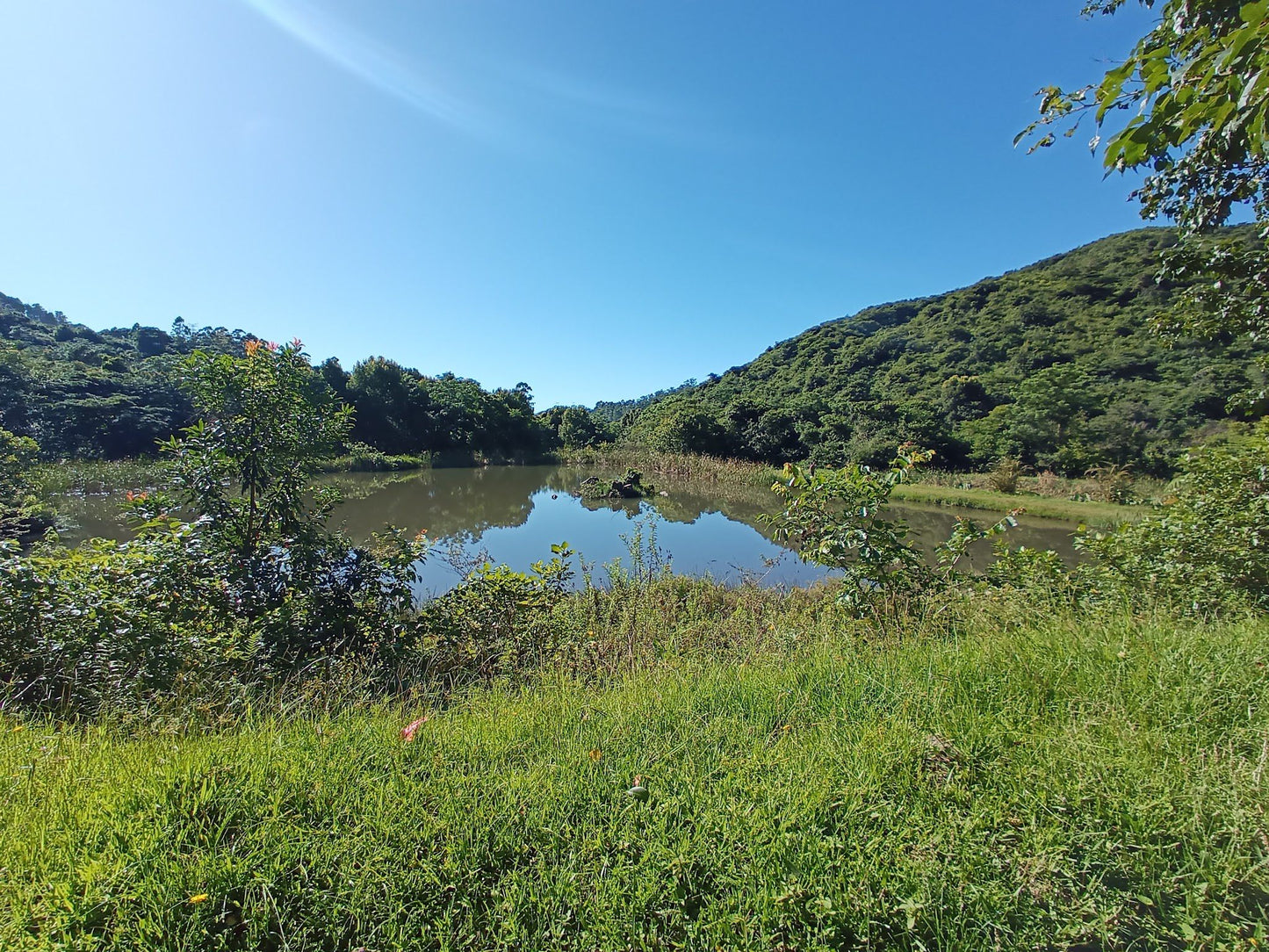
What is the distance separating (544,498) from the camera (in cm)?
1891

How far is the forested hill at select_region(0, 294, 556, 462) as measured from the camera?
18.9 metres

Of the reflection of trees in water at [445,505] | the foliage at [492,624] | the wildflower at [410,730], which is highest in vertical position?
the wildflower at [410,730]

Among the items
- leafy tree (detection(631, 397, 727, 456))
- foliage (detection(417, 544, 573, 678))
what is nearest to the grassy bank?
leafy tree (detection(631, 397, 727, 456))

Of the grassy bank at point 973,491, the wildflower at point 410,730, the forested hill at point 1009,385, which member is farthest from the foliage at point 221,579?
the forested hill at point 1009,385

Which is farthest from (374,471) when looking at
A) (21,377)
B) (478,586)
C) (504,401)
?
(478,586)

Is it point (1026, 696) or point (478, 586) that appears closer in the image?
point (1026, 696)

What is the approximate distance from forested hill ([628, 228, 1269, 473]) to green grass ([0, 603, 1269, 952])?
48.4ft

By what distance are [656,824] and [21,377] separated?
29.5 meters

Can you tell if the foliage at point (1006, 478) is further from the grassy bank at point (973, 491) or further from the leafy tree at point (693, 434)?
the leafy tree at point (693, 434)

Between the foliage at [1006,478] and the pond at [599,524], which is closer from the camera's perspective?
the pond at [599,524]

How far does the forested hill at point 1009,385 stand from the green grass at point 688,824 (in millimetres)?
14750

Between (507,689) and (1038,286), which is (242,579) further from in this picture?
(1038,286)

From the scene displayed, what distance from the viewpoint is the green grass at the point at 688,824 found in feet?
3.45

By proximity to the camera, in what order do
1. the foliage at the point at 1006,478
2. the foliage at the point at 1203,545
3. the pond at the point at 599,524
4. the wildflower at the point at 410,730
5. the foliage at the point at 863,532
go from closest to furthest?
the wildflower at the point at 410,730 → the foliage at the point at 1203,545 → the foliage at the point at 863,532 → the pond at the point at 599,524 → the foliage at the point at 1006,478
